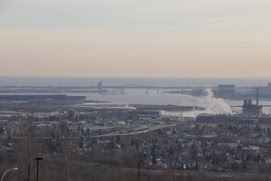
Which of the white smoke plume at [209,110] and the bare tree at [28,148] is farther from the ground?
the bare tree at [28,148]

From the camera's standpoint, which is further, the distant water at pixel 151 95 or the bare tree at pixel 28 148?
the distant water at pixel 151 95

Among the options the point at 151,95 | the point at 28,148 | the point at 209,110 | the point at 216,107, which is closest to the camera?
the point at 28,148

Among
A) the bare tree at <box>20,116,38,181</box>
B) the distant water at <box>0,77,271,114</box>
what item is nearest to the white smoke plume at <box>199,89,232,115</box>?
the distant water at <box>0,77,271,114</box>

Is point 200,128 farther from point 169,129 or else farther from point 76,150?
point 76,150

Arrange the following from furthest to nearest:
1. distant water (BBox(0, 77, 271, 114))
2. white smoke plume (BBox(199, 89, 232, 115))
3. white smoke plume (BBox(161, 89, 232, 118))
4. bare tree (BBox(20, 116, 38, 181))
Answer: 1. distant water (BBox(0, 77, 271, 114))
2. white smoke plume (BBox(199, 89, 232, 115))
3. white smoke plume (BBox(161, 89, 232, 118))
4. bare tree (BBox(20, 116, 38, 181))

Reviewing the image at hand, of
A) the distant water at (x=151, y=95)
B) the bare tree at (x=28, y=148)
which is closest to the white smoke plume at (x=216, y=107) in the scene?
the distant water at (x=151, y=95)

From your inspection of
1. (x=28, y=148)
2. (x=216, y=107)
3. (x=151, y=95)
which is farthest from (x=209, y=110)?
(x=28, y=148)

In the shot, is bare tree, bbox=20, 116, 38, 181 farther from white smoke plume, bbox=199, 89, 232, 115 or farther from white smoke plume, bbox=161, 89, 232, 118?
white smoke plume, bbox=199, 89, 232, 115

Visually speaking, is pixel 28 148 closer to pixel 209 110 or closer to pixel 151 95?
pixel 209 110

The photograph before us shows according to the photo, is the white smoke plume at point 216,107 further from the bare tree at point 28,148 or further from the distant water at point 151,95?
the bare tree at point 28,148

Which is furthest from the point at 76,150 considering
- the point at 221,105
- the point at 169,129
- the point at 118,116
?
the point at 221,105

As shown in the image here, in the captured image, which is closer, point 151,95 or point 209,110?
point 209,110
